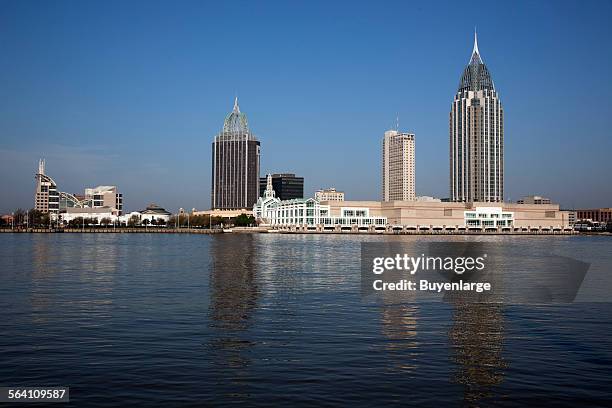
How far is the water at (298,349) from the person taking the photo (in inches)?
466

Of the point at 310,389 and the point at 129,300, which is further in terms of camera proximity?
the point at 129,300

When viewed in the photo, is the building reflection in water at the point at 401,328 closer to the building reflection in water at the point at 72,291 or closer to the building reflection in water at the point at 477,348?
the building reflection in water at the point at 477,348

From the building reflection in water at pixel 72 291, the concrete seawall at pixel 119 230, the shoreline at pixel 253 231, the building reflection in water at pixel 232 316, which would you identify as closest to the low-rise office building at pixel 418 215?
the shoreline at pixel 253 231

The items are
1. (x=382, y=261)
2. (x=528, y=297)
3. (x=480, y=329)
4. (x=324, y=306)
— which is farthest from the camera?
(x=382, y=261)

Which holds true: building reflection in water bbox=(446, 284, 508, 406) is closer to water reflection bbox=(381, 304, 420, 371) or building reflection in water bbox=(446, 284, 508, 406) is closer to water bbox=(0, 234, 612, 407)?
water bbox=(0, 234, 612, 407)

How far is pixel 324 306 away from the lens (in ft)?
74.3

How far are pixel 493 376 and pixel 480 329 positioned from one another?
5399mm

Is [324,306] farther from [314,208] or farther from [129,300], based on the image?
[314,208]

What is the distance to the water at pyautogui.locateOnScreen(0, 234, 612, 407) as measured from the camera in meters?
11.8

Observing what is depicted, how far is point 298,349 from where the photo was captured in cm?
1533

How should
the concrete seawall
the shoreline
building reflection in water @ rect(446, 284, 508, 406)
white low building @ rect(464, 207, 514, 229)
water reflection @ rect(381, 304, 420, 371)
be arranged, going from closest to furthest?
building reflection in water @ rect(446, 284, 508, 406) < water reflection @ rect(381, 304, 420, 371) < the shoreline < the concrete seawall < white low building @ rect(464, 207, 514, 229)

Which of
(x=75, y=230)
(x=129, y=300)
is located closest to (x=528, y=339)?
(x=129, y=300)

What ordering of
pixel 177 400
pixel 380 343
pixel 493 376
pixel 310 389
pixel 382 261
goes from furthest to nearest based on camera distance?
1. pixel 382 261
2. pixel 380 343
3. pixel 493 376
4. pixel 310 389
5. pixel 177 400

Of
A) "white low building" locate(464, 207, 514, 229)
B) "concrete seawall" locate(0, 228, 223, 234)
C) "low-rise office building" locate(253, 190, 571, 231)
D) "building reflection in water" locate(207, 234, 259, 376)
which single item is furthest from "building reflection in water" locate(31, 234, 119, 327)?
"white low building" locate(464, 207, 514, 229)
